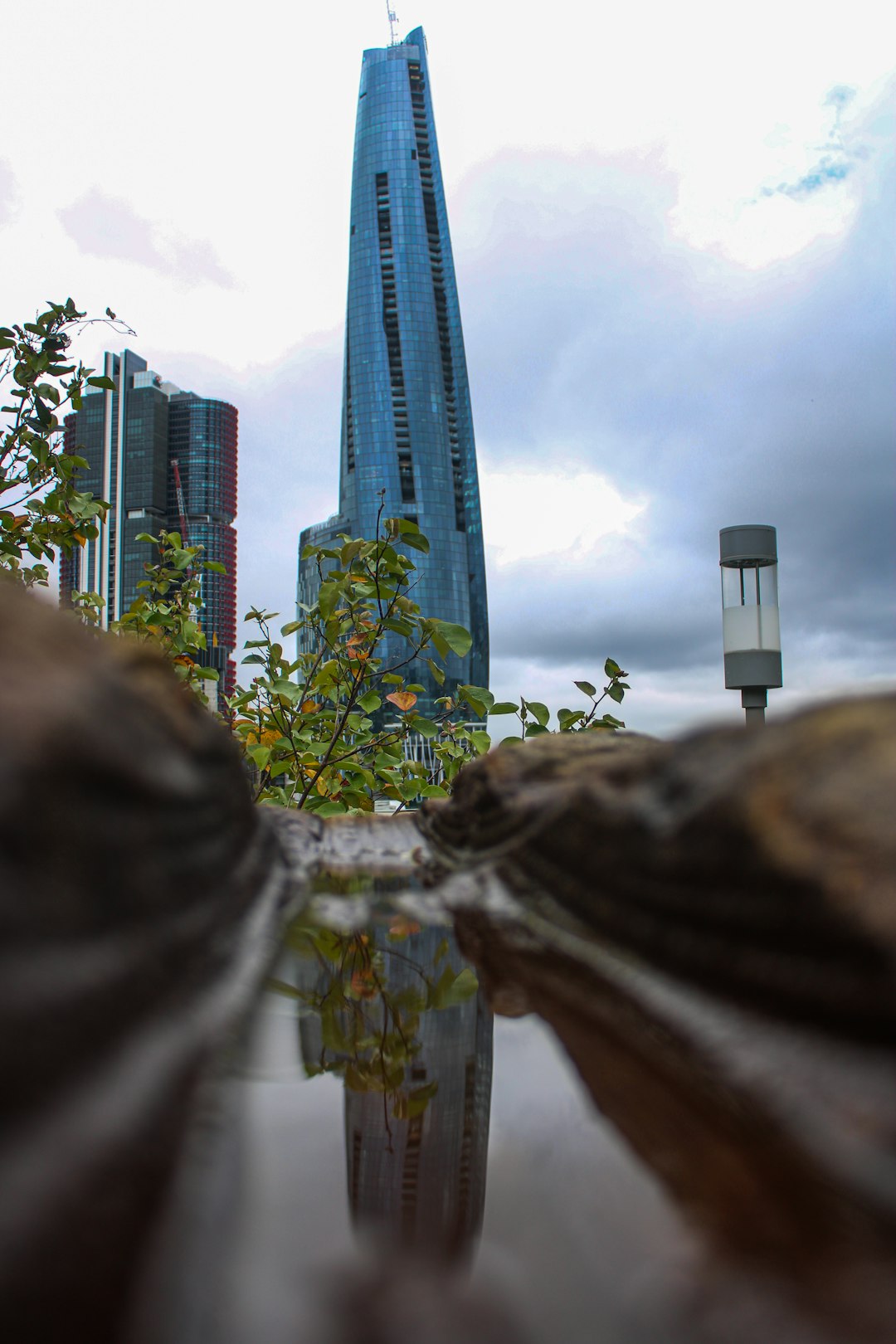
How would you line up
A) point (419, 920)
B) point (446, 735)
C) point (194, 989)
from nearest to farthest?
point (194, 989)
point (419, 920)
point (446, 735)

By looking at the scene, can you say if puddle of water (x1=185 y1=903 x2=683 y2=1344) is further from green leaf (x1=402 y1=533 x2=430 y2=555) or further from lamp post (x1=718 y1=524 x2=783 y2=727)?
lamp post (x1=718 y1=524 x2=783 y2=727)

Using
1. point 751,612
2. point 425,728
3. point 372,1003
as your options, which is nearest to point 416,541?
point 425,728

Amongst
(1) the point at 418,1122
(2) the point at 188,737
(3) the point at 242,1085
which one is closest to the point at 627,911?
(1) the point at 418,1122

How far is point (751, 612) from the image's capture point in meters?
6.62

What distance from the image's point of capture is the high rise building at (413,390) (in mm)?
52312

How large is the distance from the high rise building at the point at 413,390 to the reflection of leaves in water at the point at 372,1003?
1940 inches

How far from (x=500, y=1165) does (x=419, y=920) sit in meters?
0.77

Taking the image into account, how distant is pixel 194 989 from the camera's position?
103 cm

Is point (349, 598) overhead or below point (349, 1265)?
overhead

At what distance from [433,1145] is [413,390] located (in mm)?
55351

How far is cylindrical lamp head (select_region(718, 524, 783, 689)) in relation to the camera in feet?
21.3

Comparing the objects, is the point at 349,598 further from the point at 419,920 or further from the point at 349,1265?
the point at 349,1265

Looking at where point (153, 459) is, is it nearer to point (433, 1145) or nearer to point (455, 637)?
point (455, 637)

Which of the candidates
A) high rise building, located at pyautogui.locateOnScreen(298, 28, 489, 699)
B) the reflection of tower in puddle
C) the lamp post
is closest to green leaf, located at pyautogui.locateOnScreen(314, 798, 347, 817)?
the reflection of tower in puddle
